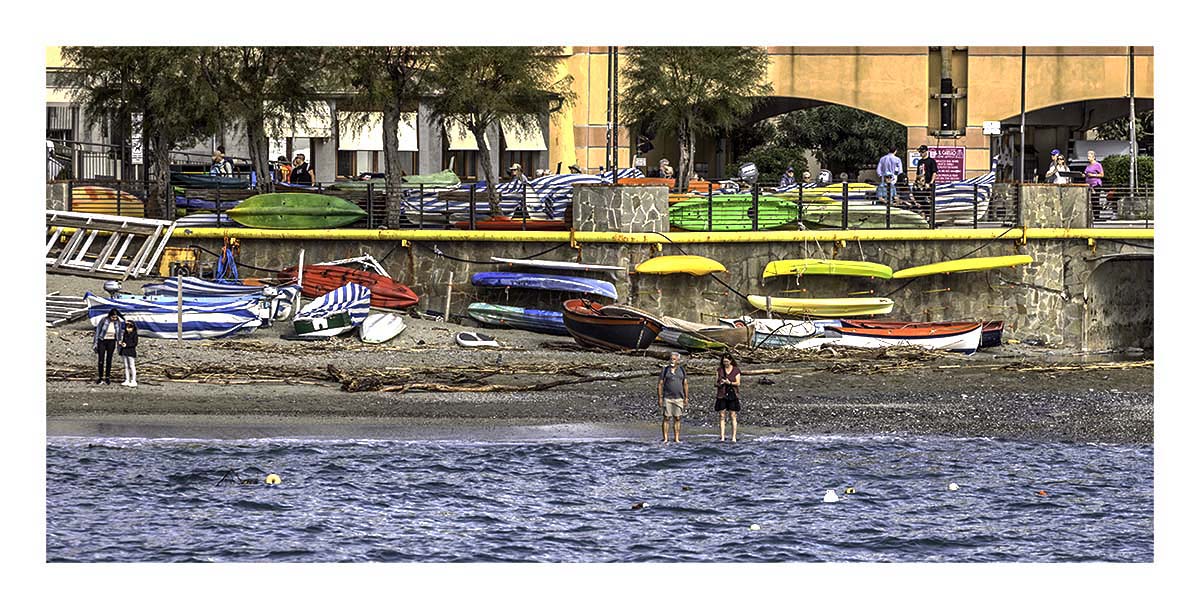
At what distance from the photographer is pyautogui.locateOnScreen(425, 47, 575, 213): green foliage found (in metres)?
35.5

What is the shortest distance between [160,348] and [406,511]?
8491mm

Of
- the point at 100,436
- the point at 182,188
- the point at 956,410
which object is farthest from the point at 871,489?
the point at 182,188

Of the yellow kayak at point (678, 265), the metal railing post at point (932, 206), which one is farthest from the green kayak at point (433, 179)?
the metal railing post at point (932, 206)

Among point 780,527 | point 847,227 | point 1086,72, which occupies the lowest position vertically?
point 780,527

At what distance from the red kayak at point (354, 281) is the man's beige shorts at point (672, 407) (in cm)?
874

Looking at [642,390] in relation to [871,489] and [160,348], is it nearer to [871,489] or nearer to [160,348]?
[871,489]

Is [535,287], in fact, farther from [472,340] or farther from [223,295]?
[223,295]

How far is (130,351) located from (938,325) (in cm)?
1436

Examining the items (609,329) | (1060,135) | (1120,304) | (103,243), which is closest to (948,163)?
(1120,304)

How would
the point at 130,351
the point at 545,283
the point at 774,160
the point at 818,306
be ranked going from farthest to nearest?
1. the point at 774,160
2. the point at 818,306
3. the point at 545,283
4. the point at 130,351

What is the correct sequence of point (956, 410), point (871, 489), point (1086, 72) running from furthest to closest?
point (1086, 72) → point (956, 410) → point (871, 489)

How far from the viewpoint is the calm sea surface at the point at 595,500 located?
846 inches

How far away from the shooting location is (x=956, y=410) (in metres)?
28.7

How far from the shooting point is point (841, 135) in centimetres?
6316
